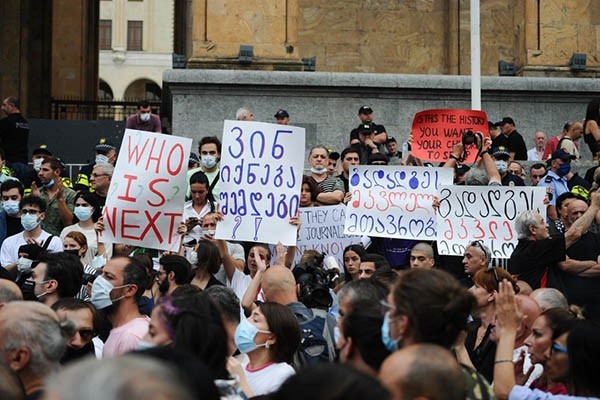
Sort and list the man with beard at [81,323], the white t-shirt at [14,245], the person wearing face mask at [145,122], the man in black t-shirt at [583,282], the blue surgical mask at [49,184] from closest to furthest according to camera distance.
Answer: the man with beard at [81,323] → the man in black t-shirt at [583,282] → the white t-shirt at [14,245] → the blue surgical mask at [49,184] → the person wearing face mask at [145,122]

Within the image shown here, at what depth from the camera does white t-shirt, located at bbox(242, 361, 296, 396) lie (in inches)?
280

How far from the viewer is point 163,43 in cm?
8912

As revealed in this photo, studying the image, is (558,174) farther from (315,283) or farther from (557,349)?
(557,349)

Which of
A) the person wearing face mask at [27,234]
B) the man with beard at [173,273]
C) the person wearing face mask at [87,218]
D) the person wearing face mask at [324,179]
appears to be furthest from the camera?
the person wearing face mask at [324,179]

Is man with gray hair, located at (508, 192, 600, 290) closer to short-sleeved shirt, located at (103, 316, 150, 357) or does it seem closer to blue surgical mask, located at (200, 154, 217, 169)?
short-sleeved shirt, located at (103, 316, 150, 357)

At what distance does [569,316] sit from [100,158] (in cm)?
904

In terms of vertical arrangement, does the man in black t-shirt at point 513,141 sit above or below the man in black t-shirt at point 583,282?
above

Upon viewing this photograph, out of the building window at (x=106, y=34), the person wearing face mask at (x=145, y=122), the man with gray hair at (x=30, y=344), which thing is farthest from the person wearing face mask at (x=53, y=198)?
the building window at (x=106, y=34)

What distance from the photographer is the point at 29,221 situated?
40.4ft

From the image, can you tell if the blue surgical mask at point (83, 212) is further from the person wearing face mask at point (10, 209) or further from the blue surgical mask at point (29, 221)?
the person wearing face mask at point (10, 209)

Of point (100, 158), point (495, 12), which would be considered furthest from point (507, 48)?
point (100, 158)

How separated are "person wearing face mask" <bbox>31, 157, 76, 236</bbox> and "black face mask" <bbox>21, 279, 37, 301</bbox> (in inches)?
166

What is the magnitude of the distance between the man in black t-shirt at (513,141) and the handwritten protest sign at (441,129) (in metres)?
2.93

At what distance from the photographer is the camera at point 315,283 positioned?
32.2 feet
